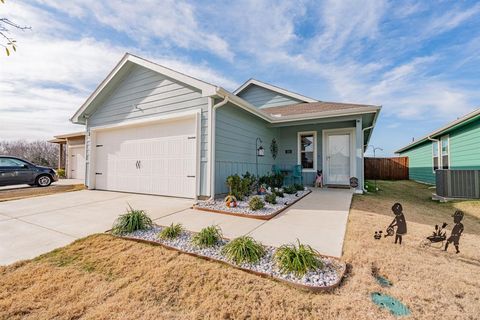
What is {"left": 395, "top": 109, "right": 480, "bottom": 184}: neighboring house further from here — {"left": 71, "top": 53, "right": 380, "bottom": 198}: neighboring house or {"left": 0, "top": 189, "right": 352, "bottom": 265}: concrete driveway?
{"left": 0, "top": 189, "right": 352, "bottom": 265}: concrete driveway

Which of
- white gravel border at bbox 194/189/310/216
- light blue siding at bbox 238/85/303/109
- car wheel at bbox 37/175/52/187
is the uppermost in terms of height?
light blue siding at bbox 238/85/303/109

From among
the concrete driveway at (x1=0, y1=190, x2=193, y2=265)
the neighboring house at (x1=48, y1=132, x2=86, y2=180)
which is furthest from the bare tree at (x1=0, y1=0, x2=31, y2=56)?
the neighboring house at (x1=48, y1=132, x2=86, y2=180)

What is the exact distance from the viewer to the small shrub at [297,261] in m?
2.17

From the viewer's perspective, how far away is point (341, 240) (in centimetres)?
300

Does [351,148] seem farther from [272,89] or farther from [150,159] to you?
[150,159]

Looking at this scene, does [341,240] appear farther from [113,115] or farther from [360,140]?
[113,115]

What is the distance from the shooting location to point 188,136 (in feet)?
19.4

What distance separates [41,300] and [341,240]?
3.39m

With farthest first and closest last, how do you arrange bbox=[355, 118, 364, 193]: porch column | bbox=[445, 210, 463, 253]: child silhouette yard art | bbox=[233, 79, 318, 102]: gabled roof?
bbox=[233, 79, 318, 102]: gabled roof, bbox=[355, 118, 364, 193]: porch column, bbox=[445, 210, 463, 253]: child silhouette yard art

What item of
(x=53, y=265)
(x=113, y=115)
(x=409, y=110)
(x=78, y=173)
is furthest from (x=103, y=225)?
(x=409, y=110)

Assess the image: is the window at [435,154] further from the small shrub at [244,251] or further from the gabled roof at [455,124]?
the small shrub at [244,251]

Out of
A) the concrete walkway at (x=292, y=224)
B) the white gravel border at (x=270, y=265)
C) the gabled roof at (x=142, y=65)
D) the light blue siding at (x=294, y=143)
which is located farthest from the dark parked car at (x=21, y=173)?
the light blue siding at (x=294, y=143)

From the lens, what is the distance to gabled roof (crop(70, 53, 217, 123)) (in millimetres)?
5199

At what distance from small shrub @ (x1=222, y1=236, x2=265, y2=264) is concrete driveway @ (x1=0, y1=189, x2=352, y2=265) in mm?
448
